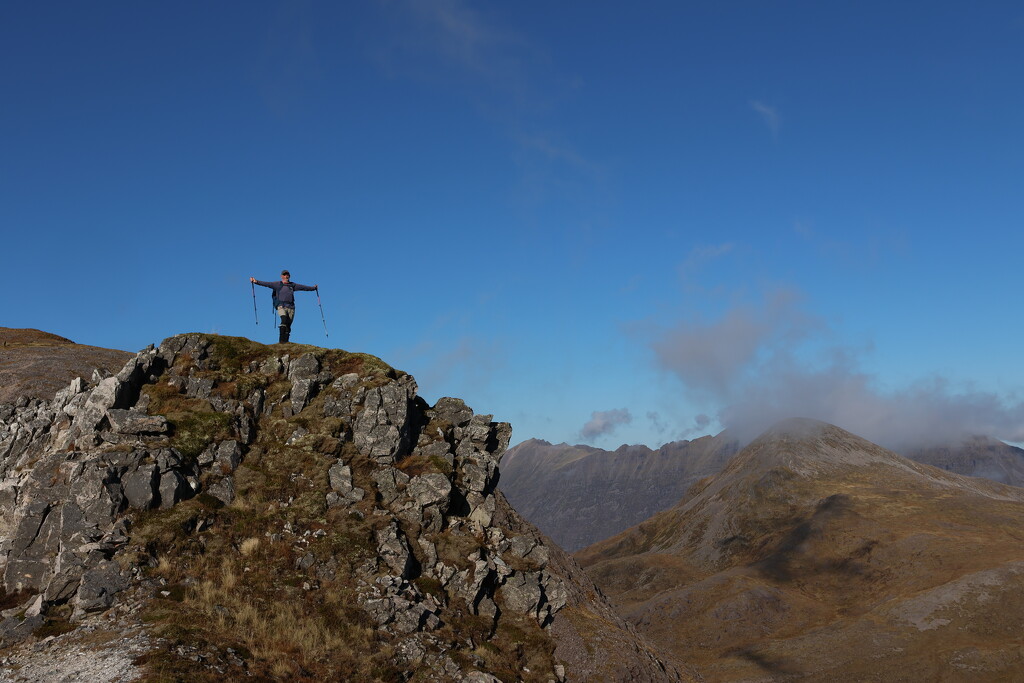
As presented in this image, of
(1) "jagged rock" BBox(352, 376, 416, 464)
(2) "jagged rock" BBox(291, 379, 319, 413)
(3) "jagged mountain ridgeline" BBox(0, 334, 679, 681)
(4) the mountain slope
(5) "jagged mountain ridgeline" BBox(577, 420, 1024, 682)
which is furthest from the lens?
(5) "jagged mountain ridgeline" BBox(577, 420, 1024, 682)

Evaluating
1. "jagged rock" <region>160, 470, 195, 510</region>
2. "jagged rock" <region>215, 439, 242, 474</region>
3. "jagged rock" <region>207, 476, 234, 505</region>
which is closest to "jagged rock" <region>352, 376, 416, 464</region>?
"jagged rock" <region>215, 439, 242, 474</region>

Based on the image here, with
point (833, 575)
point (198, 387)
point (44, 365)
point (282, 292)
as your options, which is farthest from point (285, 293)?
point (833, 575)

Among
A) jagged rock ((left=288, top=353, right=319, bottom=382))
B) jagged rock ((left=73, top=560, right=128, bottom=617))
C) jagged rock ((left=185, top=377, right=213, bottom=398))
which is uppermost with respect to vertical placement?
jagged rock ((left=288, top=353, right=319, bottom=382))

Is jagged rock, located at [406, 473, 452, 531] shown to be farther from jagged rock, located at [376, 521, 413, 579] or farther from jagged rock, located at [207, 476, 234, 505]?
jagged rock, located at [207, 476, 234, 505]

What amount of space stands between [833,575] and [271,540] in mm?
127931

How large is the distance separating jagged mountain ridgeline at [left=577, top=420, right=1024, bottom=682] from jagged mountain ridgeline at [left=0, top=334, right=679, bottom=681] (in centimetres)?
1676

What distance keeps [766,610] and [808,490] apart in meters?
77.7

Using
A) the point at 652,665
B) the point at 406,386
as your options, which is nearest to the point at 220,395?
the point at 406,386

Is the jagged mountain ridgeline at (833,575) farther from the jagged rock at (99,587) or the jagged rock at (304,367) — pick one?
the jagged rock at (99,587)

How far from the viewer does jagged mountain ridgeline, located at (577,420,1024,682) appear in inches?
3118

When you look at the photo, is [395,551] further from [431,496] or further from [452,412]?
[452,412]

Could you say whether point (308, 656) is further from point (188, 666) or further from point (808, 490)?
point (808, 490)

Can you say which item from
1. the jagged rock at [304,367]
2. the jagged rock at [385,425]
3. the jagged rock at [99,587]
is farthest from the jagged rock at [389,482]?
the jagged rock at [99,587]

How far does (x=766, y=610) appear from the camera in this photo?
10775 centimetres
